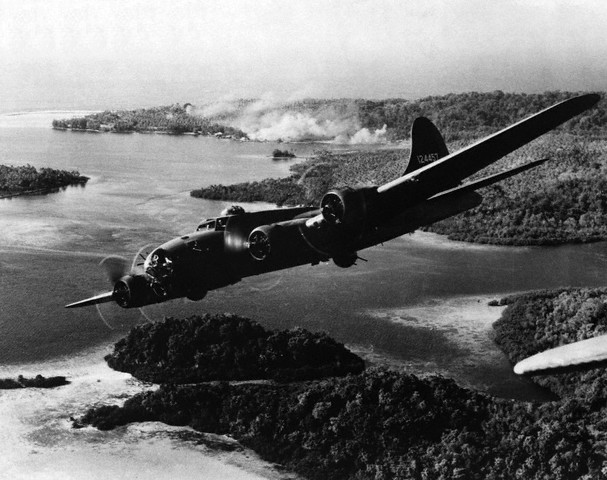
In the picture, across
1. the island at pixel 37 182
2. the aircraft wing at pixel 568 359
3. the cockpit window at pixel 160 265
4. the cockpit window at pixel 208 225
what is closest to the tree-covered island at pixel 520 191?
the island at pixel 37 182

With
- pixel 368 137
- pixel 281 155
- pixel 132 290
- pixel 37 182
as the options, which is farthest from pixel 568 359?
pixel 368 137

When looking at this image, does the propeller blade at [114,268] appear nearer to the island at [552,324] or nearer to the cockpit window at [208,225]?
the cockpit window at [208,225]

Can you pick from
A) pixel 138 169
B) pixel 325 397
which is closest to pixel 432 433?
pixel 325 397

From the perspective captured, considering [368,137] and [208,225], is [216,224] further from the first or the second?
[368,137]

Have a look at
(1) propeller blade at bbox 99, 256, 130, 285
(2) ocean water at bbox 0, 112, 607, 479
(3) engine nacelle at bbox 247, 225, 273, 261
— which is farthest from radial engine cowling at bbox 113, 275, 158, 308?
(2) ocean water at bbox 0, 112, 607, 479

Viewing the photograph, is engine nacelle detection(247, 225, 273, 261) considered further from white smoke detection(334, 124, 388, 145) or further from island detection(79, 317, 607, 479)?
white smoke detection(334, 124, 388, 145)

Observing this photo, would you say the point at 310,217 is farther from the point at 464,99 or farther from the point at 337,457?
the point at 464,99
